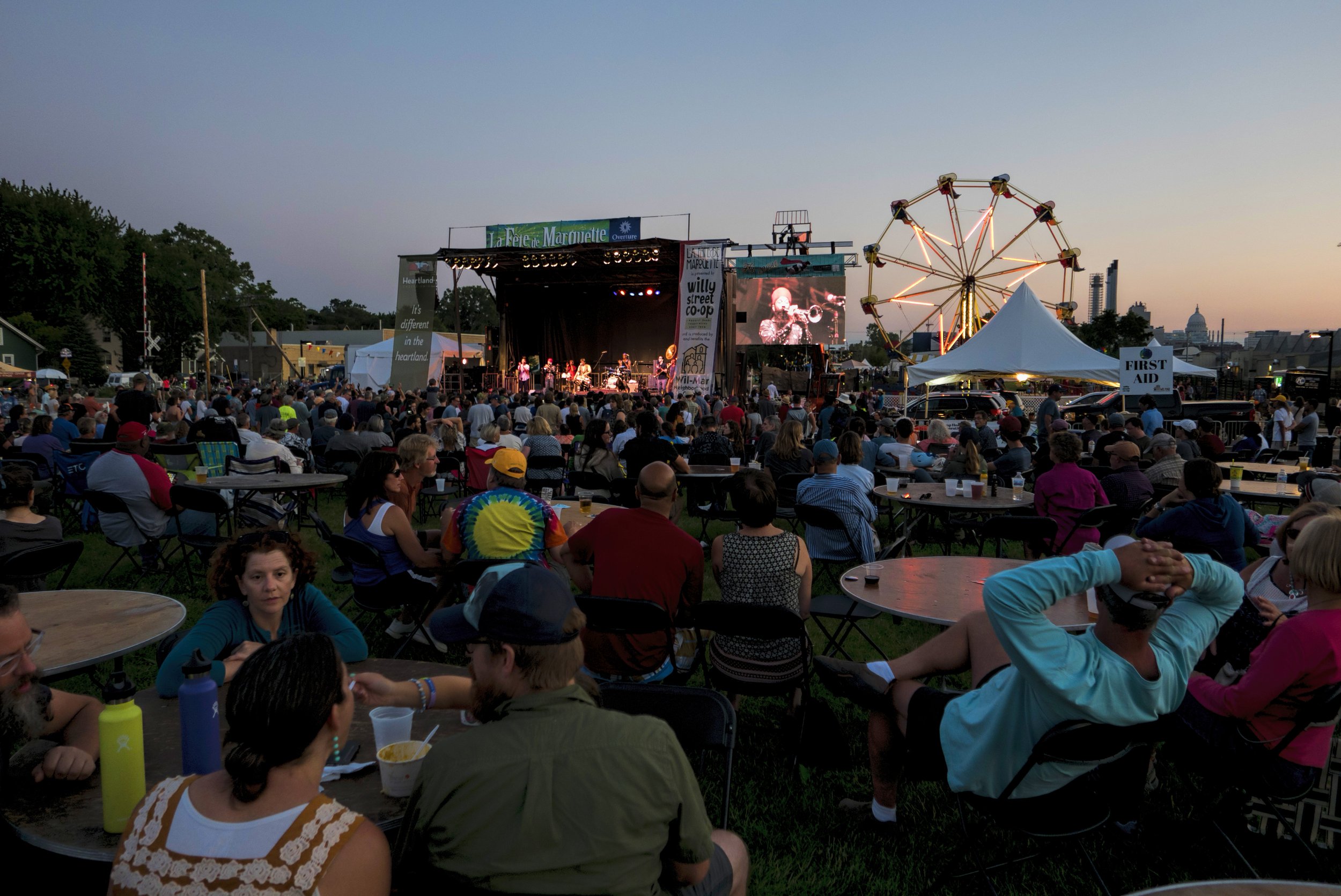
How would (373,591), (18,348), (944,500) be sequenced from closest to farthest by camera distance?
1. (373,591)
2. (944,500)
3. (18,348)

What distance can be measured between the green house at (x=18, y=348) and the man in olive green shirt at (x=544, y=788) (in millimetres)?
46182

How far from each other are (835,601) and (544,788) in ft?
10.0

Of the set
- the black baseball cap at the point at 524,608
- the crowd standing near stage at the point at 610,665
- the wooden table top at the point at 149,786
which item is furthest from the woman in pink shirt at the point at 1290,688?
the wooden table top at the point at 149,786

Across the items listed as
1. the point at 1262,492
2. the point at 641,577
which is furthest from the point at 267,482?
the point at 1262,492

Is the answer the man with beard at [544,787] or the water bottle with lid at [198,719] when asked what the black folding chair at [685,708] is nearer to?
the man with beard at [544,787]

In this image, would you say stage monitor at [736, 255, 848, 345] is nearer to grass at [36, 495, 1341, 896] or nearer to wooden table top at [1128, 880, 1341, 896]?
grass at [36, 495, 1341, 896]

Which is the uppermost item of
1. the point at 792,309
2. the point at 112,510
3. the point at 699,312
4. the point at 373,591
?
the point at 792,309

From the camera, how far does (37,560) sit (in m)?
3.65

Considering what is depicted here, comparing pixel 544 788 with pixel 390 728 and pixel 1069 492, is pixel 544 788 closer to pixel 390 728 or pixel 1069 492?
pixel 390 728

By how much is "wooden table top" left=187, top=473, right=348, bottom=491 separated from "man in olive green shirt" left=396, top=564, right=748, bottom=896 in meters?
5.59

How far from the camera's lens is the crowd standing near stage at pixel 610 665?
1231mm

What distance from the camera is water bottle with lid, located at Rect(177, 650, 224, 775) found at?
1.48 metres

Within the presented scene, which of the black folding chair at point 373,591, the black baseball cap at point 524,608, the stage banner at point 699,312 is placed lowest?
the black folding chair at point 373,591

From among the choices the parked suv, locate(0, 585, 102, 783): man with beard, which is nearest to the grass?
locate(0, 585, 102, 783): man with beard
